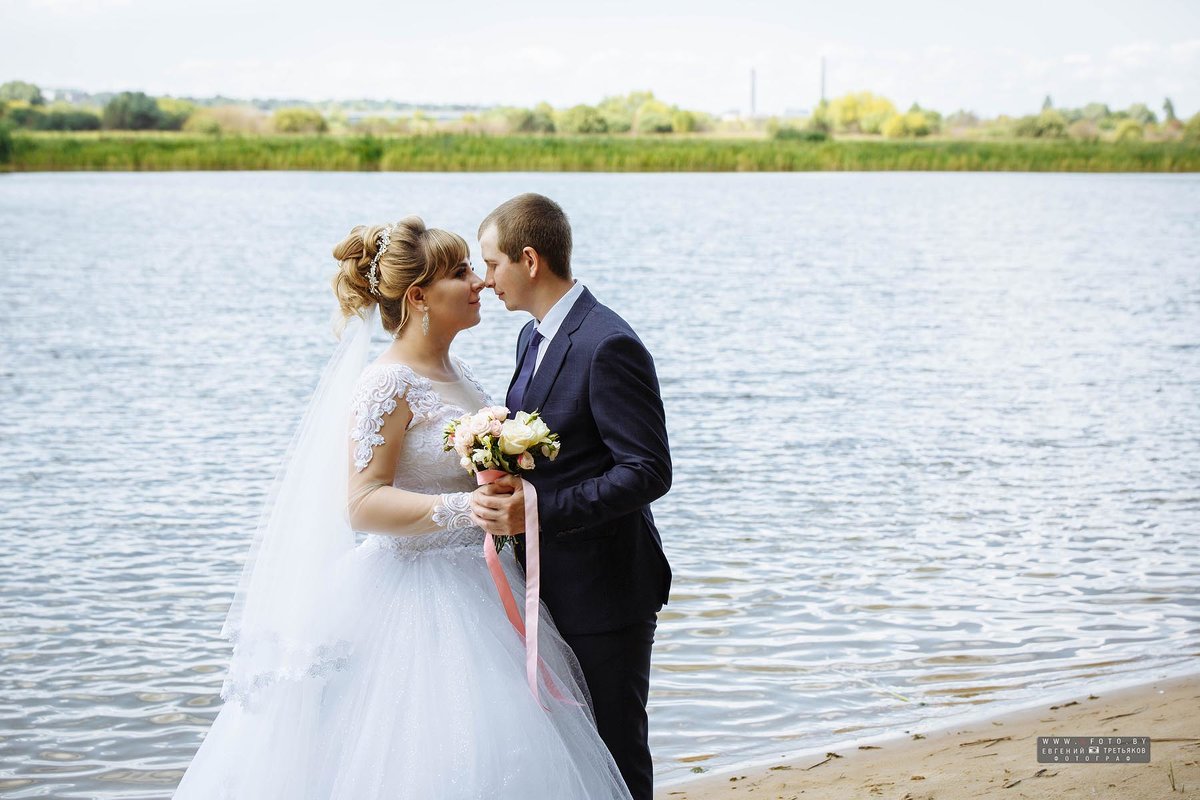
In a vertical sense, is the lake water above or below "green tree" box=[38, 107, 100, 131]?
below

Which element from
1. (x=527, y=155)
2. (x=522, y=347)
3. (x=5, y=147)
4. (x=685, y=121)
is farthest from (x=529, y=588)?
(x=685, y=121)

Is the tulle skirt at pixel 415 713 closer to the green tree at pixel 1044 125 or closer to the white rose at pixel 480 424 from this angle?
the white rose at pixel 480 424

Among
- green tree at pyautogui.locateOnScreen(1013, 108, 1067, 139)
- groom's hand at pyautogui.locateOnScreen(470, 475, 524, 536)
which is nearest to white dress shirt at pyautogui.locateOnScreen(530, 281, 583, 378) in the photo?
groom's hand at pyautogui.locateOnScreen(470, 475, 524, 536)

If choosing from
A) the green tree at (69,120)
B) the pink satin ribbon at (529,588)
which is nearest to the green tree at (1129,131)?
the green tree at (69,120)

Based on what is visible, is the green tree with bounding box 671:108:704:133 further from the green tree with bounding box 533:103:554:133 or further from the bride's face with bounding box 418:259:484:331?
the bride's face with bounding box 418:259:484:331

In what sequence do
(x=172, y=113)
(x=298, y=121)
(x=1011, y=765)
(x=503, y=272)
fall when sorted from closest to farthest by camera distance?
1. (x=503, y=272)
2. (x=1011, y=765)
3. (x=298, y=121)
4. (x=172, y=113)

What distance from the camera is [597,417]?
3.10 meters

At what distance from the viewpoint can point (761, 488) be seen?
31.0ft

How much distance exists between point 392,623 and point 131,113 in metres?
73.5

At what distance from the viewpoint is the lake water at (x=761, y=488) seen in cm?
575

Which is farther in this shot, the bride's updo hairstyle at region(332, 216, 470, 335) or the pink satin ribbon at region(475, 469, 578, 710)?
the bride's updo hairstyle at region(332, 216, 470, 335)

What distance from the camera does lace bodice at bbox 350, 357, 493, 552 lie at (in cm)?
325

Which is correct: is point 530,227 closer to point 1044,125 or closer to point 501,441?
point 501,441

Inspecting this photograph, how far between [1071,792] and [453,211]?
33.5 m
